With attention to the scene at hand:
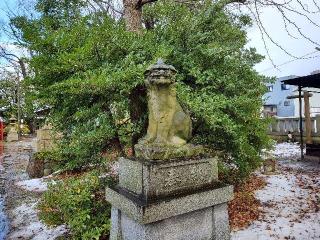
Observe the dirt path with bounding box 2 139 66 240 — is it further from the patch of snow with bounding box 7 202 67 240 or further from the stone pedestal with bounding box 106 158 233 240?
the stone pedestal with bounding box 106 158 233 240

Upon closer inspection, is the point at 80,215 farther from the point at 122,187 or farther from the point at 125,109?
the point at 125,109

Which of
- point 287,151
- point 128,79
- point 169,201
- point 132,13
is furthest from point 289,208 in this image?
point 287,151

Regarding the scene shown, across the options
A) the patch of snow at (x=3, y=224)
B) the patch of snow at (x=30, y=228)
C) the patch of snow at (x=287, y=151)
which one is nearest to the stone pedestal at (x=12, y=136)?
the patch of snow at (x=3, y=224)

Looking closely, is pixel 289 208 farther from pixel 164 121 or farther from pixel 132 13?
pixel 132 13

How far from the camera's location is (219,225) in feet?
14.3

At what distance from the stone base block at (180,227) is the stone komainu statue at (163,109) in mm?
993

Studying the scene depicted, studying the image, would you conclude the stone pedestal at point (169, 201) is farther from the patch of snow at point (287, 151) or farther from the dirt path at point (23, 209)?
the patch of snow at point (287, 151)

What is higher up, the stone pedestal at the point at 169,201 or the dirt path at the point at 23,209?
the stone pedestal at the point at 169,201

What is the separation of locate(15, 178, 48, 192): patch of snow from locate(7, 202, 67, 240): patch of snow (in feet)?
6.58

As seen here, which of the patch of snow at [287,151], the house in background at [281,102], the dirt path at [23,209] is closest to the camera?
the dirt path at [23,209]

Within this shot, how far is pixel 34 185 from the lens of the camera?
10359mm

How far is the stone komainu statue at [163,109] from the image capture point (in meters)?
3.96

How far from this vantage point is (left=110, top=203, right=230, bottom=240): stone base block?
12.6 ft

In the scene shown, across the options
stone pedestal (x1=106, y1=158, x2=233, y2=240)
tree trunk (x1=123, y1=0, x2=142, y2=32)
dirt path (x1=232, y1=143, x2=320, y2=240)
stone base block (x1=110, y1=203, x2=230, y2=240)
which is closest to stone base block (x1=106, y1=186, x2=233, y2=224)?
stone pedestal (x1=106, y1=158, x2=233, y2=240)
